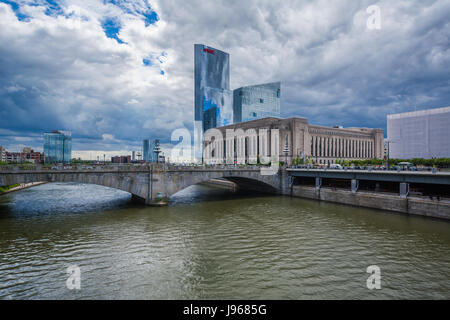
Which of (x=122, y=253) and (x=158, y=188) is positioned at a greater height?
(x=158, y=188)

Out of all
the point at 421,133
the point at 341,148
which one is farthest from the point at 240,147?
the point at 421,133

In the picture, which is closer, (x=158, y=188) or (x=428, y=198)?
(x=428, y=198)

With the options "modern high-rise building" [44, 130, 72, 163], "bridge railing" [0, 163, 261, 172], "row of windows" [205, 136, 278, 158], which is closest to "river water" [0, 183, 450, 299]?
"bridge railing" [0, 163, 261, 172]

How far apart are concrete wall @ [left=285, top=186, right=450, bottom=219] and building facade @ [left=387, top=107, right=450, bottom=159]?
83709 millimetres

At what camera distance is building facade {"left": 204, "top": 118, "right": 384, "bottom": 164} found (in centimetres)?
11938

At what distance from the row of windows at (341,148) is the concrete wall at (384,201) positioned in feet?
290

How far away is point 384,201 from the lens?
3556 centimetres

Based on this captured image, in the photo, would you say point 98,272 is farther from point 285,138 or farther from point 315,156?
point 315,156

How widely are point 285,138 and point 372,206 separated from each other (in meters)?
83.3

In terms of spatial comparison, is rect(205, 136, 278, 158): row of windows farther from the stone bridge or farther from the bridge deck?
the stone bridge
